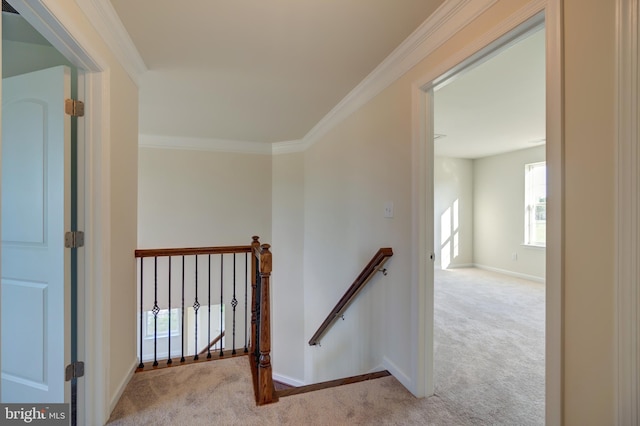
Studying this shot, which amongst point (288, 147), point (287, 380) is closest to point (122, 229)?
point (288, 147)

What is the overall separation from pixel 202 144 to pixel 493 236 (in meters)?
5.80

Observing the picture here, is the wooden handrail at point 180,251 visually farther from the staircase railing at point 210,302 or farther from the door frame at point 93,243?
the door frame at point 93,243

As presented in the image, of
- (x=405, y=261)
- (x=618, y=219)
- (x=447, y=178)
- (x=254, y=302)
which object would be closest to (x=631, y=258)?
(x=618, y=219)

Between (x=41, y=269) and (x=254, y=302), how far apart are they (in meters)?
1.38

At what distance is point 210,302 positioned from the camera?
13.7 feet

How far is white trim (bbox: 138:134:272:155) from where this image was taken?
4094mm

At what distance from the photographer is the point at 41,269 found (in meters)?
1.52

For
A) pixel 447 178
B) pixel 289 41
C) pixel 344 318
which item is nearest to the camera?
pixel 289 41

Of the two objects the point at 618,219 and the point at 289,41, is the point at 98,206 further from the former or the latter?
the point at 618,219

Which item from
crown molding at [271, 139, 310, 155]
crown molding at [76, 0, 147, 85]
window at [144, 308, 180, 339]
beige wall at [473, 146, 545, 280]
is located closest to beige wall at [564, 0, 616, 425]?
crown molding at [76, 0, 147, 85]

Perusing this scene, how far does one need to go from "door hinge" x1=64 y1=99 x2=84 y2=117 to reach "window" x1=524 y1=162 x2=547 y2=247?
6.27 metres

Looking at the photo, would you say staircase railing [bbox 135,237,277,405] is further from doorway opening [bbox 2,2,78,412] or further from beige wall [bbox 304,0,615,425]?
beige wall [bbox 304,0,615,425]

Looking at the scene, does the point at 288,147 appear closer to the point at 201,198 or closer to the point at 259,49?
the point at 201,198

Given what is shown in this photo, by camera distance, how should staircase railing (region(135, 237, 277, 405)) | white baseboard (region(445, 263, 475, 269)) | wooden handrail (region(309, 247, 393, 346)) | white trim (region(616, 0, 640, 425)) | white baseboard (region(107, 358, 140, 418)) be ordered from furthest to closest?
white baseboard (region(445, 263, 475, 269)) < wooden handrail (region(309, 247, 393, 346)) < staircase railing (region(135, 237, 277, 405)) < white baseboard (region(107, 358, 140, 418)) < white trim (region(616, 0, 640, 425))
